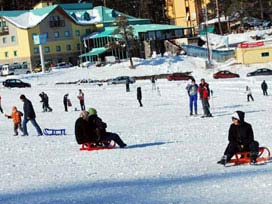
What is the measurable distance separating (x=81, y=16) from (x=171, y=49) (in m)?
18.1

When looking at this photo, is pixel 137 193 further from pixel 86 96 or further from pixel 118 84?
pixel 118 84

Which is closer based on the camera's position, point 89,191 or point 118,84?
point 89,191

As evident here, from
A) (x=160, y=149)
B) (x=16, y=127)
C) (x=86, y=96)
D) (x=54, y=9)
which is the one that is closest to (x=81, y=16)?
(x=54, y=9)

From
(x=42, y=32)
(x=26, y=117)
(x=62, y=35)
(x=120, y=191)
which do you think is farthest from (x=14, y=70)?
(x=120, y=191)

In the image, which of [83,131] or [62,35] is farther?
[62,35]

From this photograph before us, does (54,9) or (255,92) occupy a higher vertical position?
(54,9)

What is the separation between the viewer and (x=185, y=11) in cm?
11031

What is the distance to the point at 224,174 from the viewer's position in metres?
10.0

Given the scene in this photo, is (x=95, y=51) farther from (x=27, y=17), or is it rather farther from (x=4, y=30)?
(x=4, y=30)

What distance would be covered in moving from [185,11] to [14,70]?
42843 millimetres

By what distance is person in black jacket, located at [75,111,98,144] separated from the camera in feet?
45.1

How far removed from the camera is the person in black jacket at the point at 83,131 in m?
13.8

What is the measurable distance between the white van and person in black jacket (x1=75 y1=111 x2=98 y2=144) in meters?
63.4

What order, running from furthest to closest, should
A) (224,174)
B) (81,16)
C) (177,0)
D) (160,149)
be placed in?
(177,0)
(81,16)
(160,149)
(224,174)
